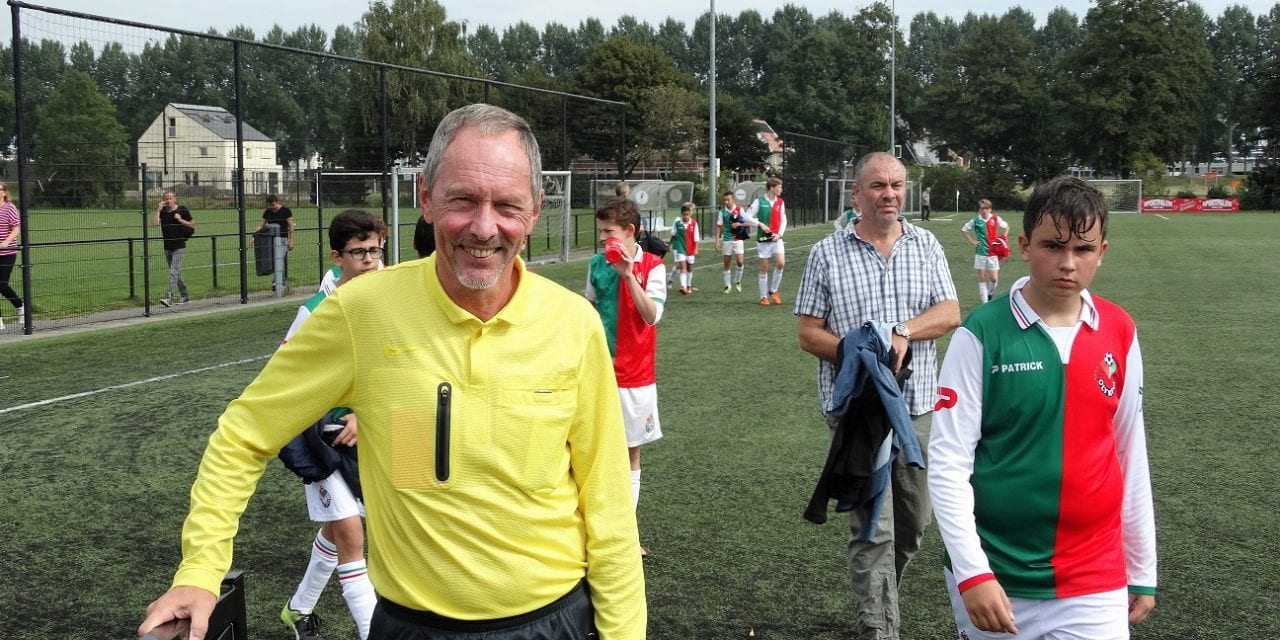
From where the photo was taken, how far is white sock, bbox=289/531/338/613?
4.92 metres

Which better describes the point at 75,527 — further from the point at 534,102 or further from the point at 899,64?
the point at 899,64

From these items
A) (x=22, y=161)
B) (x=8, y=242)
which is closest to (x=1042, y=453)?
(x=22, y=161)

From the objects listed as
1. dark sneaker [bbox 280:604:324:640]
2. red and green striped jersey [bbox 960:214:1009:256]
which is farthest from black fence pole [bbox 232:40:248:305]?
dark sneaker [bbox 280:604:324:640]

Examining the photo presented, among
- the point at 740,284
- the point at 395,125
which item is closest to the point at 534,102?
the point at 395,125

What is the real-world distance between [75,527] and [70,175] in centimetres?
1163

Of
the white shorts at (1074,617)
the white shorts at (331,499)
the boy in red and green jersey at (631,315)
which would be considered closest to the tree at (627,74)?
the boy in red and green jersey at (631,315)

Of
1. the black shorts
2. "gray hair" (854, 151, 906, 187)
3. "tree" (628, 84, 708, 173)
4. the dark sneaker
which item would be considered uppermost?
"tree" (628, 84, 708, 173)

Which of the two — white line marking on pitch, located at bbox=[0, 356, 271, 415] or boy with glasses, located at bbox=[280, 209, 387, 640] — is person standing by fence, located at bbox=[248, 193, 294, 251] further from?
boy with glasses, located at bbox=[280, 209, 387, 640]

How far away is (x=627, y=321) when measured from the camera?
6.27 meters

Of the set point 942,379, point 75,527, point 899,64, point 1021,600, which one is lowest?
point 75,527

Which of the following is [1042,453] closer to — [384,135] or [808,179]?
[384,135]

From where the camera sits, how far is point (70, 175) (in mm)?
16531

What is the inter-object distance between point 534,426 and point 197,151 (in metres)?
18.1

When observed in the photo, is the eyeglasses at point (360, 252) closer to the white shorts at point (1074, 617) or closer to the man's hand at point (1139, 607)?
the white shorts at point (1074, 617)
